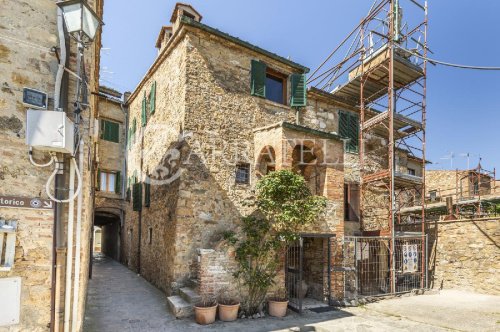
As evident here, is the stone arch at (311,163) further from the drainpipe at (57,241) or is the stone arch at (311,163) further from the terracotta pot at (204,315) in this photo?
the drainpipe at (57,241)

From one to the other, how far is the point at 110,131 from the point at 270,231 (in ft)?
38.5

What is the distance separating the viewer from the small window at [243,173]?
970cm

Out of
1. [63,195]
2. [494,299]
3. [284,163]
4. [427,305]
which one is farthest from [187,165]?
[494,299]

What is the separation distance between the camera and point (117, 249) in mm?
17797

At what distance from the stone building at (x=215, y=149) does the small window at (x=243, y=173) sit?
0.11ft

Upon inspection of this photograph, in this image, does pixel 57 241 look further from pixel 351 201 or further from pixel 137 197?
pixel 351 201

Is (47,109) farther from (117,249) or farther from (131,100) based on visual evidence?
(117,249)

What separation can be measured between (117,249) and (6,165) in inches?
618

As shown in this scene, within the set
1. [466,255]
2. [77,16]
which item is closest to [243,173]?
[77,16]

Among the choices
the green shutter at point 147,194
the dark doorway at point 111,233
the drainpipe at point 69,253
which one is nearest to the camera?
the drainpipe at point 69,253

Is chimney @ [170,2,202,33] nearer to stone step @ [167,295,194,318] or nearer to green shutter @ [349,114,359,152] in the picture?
green shutter @ [349,114,359,152]

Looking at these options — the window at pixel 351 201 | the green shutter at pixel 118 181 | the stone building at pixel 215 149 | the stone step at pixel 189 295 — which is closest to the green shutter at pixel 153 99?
the stone building at pixel 215 149

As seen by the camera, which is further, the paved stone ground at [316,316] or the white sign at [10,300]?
the paved stone ground at [316,316]

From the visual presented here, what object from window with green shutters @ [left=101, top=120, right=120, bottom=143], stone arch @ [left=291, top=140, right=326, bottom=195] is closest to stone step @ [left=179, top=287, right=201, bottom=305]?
stone arch @ [left=291, top=140, right=326, bottom=195]
